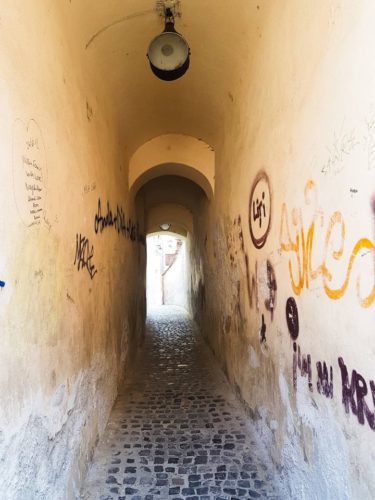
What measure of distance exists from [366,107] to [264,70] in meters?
1.81

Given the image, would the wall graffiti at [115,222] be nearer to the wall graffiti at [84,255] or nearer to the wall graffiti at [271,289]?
the wall graffiti at [84,255]

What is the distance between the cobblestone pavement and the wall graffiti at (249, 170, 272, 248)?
1865 mm

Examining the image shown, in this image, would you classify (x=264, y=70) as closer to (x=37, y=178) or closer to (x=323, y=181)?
(x=323, y=181)

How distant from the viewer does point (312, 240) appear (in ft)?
7.09

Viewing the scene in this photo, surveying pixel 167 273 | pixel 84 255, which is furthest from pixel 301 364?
pixel 167 273

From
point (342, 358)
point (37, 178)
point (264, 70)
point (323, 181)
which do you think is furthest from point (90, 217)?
point (342, 358)

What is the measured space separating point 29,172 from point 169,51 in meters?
2.14

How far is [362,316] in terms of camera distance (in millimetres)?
1611

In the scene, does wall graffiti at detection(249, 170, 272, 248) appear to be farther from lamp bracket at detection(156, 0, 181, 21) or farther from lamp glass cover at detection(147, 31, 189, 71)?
lamp bracket at detection(156, 0, 181, 21)

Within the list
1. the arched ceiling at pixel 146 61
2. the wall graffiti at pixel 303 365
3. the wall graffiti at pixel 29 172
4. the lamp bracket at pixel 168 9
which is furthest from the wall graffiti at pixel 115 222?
the wall graffiti at pixel 303 365

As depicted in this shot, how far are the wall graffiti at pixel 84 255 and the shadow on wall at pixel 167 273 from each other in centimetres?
965

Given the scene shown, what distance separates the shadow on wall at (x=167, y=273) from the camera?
14750 millimetres

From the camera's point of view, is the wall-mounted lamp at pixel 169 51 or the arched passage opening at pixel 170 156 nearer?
the wall-mounted lamp at pixel 169 51

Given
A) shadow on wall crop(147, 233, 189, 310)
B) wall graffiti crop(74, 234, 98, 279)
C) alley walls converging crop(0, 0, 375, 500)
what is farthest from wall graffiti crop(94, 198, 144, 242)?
shadow on wall crop(147, 233, 189, 310)
